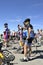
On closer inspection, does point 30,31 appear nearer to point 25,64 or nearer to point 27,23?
point 27,23

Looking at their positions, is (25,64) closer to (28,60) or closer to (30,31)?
(28,60)

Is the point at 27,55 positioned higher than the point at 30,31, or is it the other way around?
the point at 30,31

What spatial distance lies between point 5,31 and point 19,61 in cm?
470

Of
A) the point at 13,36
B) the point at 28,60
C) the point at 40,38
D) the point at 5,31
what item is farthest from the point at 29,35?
the point at 13,36

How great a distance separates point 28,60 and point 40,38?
38.7ft

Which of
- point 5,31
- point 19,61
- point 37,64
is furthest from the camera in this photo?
point 5,31

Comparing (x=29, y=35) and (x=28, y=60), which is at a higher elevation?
(x=29, y=35)

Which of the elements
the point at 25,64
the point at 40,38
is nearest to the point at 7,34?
the point at 25,64

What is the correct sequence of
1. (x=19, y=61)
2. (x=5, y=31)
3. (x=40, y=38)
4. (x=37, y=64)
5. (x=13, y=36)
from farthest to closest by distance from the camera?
(x=13, y=36) → (x=40, y=38) → (x=5, y=31) → (x=19, y=61) → (x=37, y=64)

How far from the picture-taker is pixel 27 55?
10.6m

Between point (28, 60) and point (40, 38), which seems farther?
point (40, 38)

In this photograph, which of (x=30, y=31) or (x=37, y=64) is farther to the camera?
(x=30, y=31)

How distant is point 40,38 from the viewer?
21703 millimetres

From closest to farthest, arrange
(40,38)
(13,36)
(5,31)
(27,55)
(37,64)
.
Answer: (37,64), (27,55), (5,31), (40,38), (13,36)
